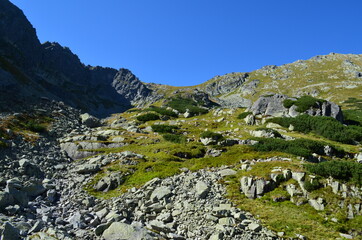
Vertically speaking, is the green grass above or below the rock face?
below

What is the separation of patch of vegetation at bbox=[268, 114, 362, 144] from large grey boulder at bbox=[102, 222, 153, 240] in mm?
35162

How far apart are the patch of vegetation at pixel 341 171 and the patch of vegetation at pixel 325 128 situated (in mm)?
19452

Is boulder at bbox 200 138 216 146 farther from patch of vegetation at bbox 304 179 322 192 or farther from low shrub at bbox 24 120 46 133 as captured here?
low shrub at bbox 24 120 46 133

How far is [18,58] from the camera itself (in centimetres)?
9806

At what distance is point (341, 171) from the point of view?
19.6 meters

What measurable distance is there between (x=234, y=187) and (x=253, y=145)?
12.4 metres

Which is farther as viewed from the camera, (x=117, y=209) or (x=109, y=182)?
(x=109, y=182)

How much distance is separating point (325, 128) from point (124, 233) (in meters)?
37.8

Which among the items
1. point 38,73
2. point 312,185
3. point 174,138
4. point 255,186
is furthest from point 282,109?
point 38,73

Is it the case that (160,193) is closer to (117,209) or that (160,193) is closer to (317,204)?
(117,209)

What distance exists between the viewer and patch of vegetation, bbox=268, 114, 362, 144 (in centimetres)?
3712

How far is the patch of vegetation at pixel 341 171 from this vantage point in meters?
19.2

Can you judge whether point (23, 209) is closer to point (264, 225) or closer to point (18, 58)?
point (264, 225)

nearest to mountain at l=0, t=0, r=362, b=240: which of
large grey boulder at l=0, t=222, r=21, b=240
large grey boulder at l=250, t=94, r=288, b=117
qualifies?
large grey boulder at l=0, t=222, r=21, b=240
